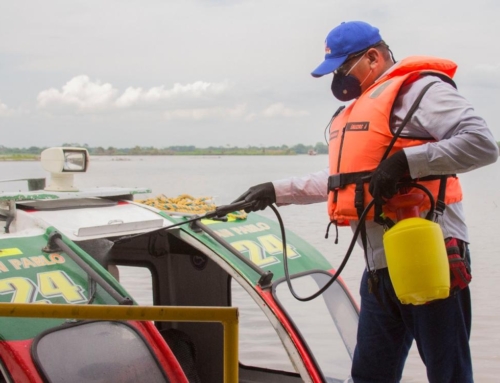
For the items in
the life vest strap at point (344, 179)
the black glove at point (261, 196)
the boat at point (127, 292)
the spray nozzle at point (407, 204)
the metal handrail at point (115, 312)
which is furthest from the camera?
the black glove at point (261, 196)

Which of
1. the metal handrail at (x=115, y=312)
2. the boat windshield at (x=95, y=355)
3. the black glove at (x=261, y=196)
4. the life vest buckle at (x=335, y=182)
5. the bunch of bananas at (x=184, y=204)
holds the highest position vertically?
the life vest buckle at (x=335, y=182)

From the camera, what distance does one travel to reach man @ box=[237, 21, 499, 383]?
8.69 ft

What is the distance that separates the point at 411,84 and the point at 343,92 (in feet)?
1.21

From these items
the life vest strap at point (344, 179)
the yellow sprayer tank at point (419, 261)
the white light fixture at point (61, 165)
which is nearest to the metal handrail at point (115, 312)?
the yellow sprayer tank at point (419, 261)

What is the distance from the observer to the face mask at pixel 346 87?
311cm

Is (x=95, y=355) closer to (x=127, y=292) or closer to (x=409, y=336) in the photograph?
(x=127, y=292)

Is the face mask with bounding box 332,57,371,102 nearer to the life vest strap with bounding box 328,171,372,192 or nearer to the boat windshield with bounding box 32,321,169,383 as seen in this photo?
the life vest strap with bounding box 328,171,372,192

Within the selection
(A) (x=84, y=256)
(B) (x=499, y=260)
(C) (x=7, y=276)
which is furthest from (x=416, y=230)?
(B) (x=499, y=260)

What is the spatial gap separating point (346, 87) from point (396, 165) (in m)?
0.62

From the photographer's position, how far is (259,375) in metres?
4.89

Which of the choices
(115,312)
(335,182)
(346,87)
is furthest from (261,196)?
(115,312)

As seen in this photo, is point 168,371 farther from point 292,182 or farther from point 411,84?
point 411,84

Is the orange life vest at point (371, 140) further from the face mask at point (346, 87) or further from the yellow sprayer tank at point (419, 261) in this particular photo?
the yellow sprayer tank at point (419, 261)

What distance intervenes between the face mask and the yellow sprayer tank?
0.74 m
